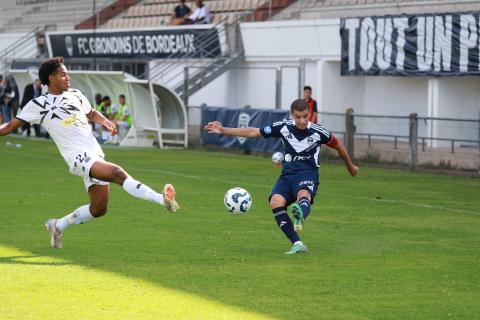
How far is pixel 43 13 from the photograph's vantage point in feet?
179

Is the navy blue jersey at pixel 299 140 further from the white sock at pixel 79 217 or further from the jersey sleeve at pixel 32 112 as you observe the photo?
the jersey sleeve at pixel 32 112

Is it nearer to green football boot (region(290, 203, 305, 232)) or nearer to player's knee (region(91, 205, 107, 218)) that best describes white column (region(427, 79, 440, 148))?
green football boot (region(290, 203, 305, 232))

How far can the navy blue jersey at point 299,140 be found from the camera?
1241cm

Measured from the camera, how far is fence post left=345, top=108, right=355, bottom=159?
93.7ft

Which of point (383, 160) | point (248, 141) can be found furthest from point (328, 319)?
point (248, 141)

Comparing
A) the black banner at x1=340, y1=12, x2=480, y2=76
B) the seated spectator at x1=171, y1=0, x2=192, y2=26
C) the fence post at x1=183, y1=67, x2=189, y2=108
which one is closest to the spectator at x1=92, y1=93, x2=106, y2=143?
the fence post at x1=183, y1=67, x2=189, y2=108

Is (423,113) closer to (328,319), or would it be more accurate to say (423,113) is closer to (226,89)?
(226,89)

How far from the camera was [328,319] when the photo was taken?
8625 millimetres

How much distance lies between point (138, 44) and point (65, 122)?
3039cm

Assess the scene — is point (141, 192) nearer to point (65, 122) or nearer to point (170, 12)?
point (65, 122)

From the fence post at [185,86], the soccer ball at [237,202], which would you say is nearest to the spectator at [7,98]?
the fence post at [185,86]

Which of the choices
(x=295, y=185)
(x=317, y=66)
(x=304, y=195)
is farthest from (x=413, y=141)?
(x=304, y=195)

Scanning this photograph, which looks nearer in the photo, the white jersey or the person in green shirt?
the white jersey

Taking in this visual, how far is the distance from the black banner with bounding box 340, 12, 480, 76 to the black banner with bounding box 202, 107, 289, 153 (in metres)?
2.47
